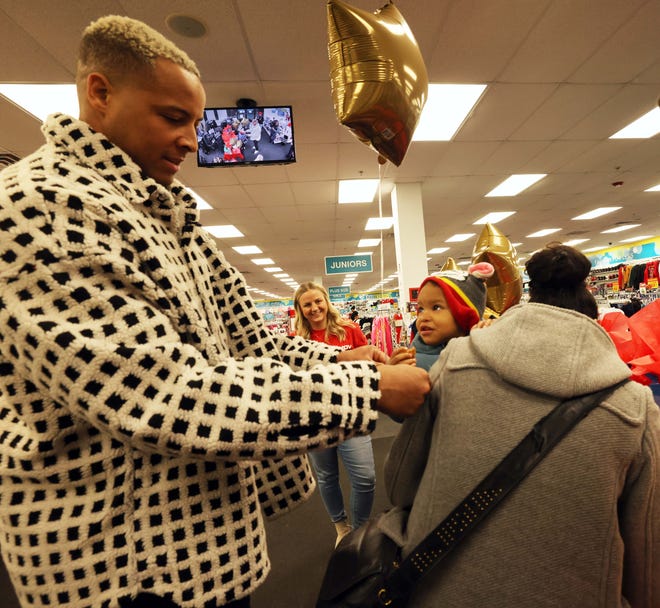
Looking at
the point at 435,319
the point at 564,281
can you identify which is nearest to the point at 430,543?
the point at 564,281

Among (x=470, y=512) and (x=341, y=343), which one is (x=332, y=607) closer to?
(x=470, y=512)

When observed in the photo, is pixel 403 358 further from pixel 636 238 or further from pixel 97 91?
pixel 636 238

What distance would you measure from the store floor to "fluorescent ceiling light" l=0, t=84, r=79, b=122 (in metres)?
3.74

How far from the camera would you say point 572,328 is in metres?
0.67

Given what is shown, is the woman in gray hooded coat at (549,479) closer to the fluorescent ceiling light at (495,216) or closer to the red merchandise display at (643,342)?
the red merchandise display at (643,342)

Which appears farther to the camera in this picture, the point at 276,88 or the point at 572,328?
the point at 276,88

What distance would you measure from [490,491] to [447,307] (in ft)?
3.42

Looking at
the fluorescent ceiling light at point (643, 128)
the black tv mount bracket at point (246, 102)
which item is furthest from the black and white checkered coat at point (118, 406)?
the fluorescent ceiling light at point (643, 128)

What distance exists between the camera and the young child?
158 centimetres

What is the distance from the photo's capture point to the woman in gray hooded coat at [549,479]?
623 millimetres

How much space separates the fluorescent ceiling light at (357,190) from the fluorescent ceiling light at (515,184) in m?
2.37

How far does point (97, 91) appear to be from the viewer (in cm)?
72

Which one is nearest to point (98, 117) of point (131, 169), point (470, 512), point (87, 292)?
point (131, 169)

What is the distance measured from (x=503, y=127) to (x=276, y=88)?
2.84 meters
